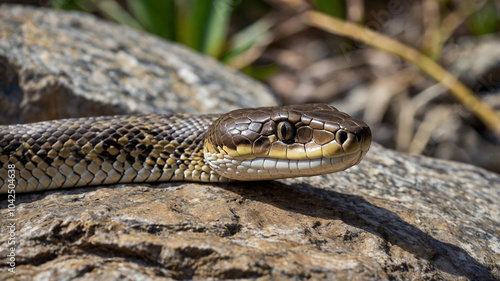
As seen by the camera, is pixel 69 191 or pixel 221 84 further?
pixel 221 84

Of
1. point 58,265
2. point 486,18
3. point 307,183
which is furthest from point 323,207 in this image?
point 486,18

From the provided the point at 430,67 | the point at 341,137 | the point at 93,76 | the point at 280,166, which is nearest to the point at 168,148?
the point at 280,166

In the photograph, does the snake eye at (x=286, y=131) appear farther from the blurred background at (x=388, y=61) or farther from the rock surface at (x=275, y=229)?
the blurred background at (x=388, y=61)

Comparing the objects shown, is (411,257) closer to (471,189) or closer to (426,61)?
(471,189)

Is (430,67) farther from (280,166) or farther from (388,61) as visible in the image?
(280,166)

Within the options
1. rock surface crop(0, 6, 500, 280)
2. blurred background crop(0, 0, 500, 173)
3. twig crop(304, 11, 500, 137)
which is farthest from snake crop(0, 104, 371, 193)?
twig crop(304, 11, 500, 137)
